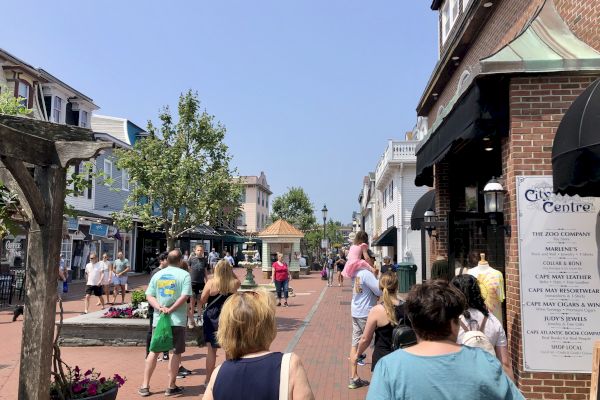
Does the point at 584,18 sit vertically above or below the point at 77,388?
above

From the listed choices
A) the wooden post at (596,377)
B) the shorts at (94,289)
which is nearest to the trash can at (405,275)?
the shorts at (94,289)

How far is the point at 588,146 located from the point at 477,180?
207 inches

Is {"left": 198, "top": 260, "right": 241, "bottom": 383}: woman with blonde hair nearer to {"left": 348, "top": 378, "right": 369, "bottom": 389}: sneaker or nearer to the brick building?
{"left": 348, "top": 378, "right": 369, "bottom": 389}: sneaker

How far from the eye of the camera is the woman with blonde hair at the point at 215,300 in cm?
610

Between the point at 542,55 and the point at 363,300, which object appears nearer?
the point at 542,55

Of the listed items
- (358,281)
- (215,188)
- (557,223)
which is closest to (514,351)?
(557,223)

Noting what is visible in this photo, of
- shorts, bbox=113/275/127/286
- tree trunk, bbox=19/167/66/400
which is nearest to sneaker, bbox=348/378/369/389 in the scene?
tree trunk, bbox=19/167/66/400

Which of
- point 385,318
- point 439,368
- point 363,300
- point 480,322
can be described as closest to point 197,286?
point 363,300

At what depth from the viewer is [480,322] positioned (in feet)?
12.4

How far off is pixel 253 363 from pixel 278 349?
6.45 meters

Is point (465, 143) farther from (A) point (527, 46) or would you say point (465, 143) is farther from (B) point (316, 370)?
(B) point (316, 370)

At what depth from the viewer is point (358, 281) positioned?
674 centimetres

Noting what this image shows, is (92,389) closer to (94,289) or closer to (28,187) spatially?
(28,187)

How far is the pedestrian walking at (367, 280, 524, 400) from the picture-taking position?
2.10 meters
